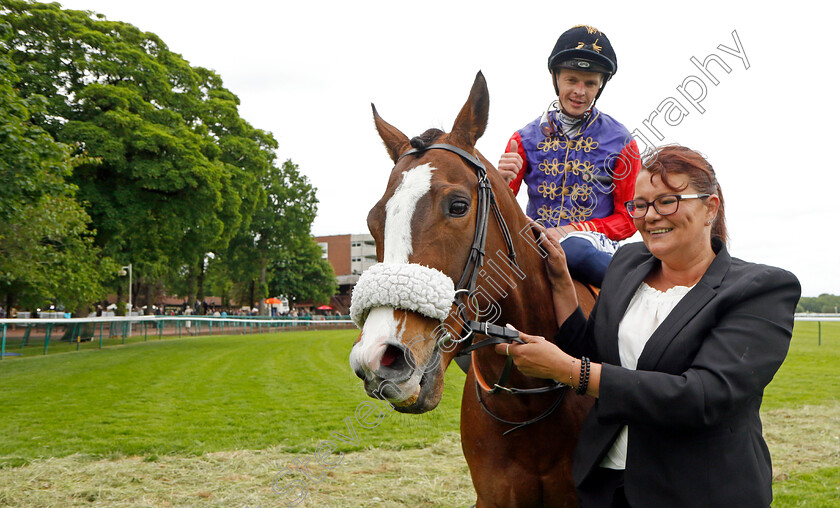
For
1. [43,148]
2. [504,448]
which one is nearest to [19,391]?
[43,148]

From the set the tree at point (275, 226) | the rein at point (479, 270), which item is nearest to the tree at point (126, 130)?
the tree at point (275, 226)

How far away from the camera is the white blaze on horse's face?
5.68 ft

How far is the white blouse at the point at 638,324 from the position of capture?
2031 millimetres

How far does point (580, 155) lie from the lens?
127 inches

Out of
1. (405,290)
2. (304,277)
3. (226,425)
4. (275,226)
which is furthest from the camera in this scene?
(304,277)

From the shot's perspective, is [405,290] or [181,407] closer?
[405,290]

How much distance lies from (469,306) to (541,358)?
35 centimetres

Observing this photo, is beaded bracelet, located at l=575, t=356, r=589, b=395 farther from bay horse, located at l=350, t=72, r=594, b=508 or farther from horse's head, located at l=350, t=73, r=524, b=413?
horse's head, located at l=350, t=73, r=524, b=413

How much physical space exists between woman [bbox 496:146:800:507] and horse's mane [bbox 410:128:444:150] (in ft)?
2.80

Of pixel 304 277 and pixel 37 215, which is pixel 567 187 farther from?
pixel 304 277

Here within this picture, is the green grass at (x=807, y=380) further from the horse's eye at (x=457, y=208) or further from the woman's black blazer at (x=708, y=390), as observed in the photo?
the horse's eye at (x=457, y=208)

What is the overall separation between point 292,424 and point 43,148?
693cm

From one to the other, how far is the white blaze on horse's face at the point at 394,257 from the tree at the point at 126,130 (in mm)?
19066

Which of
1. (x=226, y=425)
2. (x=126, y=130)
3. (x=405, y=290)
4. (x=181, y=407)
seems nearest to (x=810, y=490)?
(x=405, y=290)
